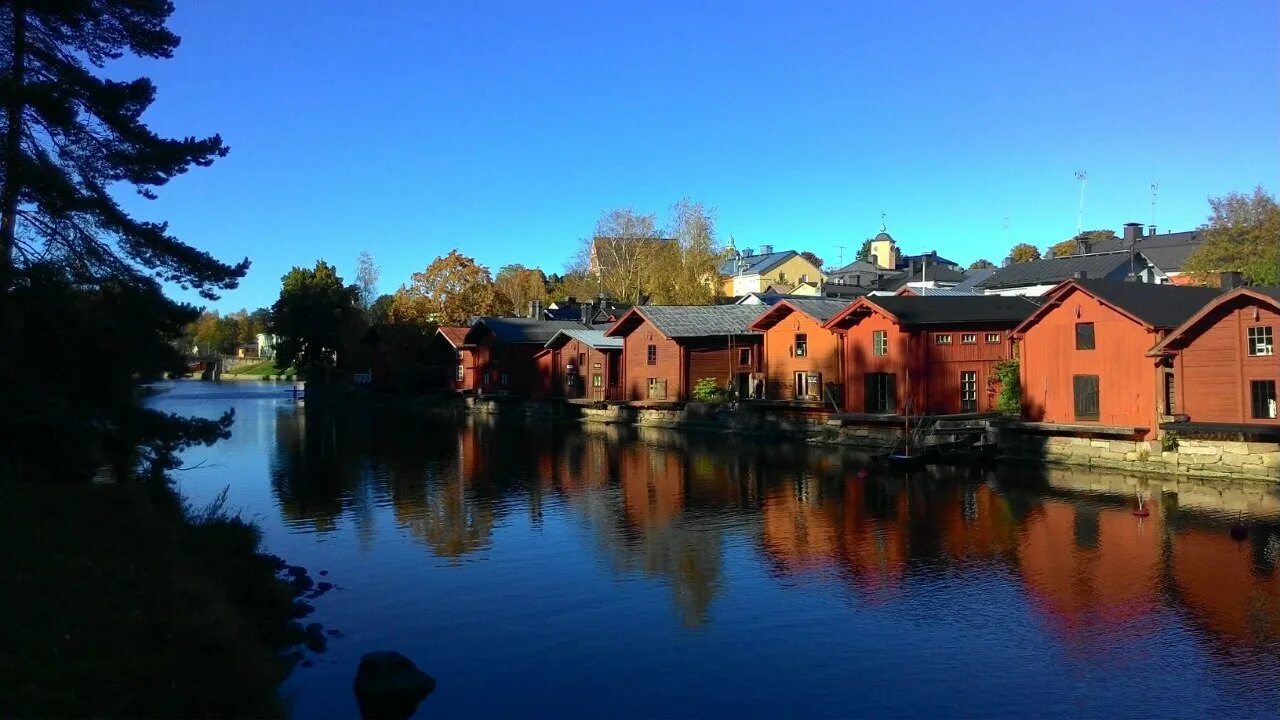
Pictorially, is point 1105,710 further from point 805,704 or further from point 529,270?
point 529,270

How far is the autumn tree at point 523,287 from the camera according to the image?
10206cm

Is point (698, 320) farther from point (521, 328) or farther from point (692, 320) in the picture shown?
point (521, 328)

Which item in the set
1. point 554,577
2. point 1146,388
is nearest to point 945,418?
point 1146,388

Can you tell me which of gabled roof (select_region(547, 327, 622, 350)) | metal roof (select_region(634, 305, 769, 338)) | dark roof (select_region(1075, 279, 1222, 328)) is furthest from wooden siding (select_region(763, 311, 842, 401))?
dark roof (select_region(1075, 279, 1222, 328))

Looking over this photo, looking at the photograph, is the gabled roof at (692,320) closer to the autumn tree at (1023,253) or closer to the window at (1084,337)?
the window at (1084,337)

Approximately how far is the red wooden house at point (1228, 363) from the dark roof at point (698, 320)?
23.9m

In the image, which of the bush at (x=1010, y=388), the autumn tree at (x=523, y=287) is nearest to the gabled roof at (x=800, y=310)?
the bush at (x=1010, y=388)

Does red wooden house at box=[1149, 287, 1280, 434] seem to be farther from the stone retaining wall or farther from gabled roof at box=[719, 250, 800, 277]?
gabled roof at box=[719, 250, 800, 277]

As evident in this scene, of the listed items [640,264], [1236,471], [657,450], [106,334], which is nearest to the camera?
[106,334]

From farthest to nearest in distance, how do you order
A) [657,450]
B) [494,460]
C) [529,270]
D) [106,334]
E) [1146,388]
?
[529,270]
[657,450]
[494,460]
[1146,388]
[106,334]

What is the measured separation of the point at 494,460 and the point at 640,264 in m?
40.3

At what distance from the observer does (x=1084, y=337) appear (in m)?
36.0

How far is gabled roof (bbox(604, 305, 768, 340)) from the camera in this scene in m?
53.3

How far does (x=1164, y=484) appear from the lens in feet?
99.7
